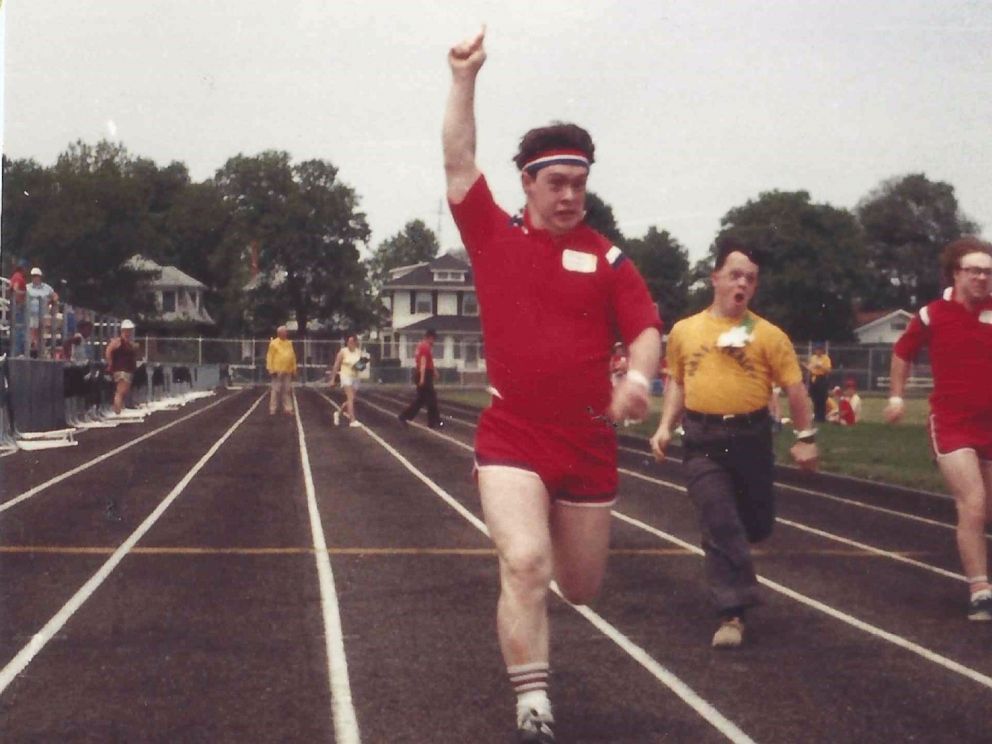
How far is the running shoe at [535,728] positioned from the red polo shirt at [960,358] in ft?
13.1

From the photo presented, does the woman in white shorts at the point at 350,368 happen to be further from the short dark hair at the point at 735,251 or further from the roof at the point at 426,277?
the roof at the point at 426,277

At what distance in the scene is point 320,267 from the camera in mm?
87812

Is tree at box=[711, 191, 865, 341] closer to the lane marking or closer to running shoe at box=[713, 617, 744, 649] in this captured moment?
the lane marking

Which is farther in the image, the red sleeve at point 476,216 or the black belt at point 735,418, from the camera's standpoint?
the black belt at point 735,418

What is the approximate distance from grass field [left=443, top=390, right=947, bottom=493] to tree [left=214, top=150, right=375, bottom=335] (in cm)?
4918

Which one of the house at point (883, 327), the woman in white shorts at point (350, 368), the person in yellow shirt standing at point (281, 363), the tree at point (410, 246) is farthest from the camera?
the tree at point (410, 246)

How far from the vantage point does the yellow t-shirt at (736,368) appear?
7.84m

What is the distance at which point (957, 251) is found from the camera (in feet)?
28.7

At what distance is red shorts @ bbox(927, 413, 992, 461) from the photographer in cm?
861

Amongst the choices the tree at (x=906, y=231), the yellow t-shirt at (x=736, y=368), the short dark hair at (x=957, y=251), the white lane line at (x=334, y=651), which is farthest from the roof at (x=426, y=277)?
the yellow t-shirt at (x=736, y=368)

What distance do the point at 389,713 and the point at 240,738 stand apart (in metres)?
0.62

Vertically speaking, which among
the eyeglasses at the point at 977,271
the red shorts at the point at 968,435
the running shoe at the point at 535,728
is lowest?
the running shoe at the point at 535,728

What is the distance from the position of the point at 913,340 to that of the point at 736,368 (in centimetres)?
149

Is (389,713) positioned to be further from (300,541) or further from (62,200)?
(62,200)
